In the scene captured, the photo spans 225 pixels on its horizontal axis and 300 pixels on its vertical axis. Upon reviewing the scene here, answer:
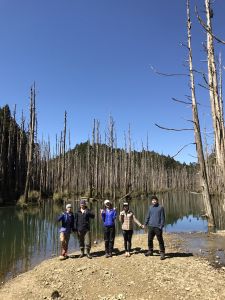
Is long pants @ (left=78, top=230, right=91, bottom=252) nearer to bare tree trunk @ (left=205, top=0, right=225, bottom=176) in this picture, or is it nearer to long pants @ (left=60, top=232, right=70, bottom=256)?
long pants @ (left=60, top=232, right=70, bottom=256)

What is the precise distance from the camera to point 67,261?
414 inches

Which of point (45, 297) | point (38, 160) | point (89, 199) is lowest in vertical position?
point (45, 297)

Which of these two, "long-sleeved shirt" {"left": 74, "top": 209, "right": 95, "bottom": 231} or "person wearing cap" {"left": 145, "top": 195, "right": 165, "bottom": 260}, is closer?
"person wearing cap" {"left": 145, "top": 195, "right": 165, "bottom": 260}

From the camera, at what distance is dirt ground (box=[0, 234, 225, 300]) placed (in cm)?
762

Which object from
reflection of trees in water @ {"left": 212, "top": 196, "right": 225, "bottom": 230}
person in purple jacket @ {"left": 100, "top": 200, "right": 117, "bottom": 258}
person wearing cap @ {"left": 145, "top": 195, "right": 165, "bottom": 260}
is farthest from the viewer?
reflection of trees in water @ {"left": 212, "top": 196, "right": 225, "bottom": 230}

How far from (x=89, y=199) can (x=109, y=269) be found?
29.7 metres

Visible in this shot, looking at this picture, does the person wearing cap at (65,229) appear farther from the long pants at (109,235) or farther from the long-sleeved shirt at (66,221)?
the long pants at (109,235)

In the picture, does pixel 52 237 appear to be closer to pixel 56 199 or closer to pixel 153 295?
pixel 153 295

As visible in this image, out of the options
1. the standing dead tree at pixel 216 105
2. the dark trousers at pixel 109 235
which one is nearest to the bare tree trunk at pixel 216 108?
the standing dead tree at pixel 216 105

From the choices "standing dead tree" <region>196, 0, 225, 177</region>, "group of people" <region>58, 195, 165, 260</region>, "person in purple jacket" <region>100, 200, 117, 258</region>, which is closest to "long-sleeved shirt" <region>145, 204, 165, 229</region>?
"group of people" <region>58, 195, 165, 260</region>

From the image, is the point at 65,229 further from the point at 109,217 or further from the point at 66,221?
the point at 109,217

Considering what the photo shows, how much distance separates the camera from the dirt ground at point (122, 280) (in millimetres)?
7621

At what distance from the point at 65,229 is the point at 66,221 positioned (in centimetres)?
25

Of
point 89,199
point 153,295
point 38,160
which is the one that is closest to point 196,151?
point 153,295
